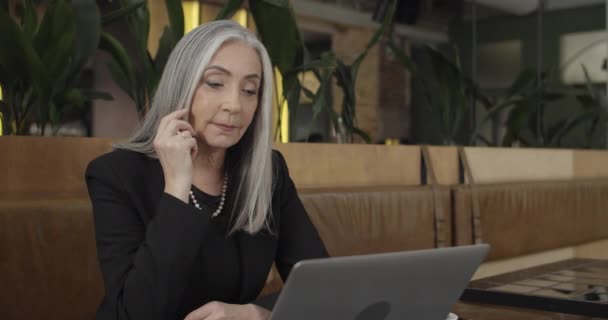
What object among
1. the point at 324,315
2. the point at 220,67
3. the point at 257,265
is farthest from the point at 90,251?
the point at 324,315

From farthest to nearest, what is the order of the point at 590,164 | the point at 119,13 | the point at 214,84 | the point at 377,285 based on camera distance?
1. the point at 590,164
2. the point at 119,13
3. the point at 214,84
4. the point at 377,285

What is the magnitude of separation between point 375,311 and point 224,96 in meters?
0.43

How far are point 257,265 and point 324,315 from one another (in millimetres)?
424

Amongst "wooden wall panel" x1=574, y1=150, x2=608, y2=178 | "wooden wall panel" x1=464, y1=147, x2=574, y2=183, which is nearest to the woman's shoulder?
"wooden wall panel" x1=464, y1=147, x2=574, y2=183

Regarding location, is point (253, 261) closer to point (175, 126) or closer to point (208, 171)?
point (208, 171)

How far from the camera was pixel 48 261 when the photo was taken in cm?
108

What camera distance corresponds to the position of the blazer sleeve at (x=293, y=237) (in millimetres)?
1162

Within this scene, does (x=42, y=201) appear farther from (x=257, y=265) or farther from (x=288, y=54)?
(x=288, y=54)

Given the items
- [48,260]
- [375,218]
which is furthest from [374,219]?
[48,260]

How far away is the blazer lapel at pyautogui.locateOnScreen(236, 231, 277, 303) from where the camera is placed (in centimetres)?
107

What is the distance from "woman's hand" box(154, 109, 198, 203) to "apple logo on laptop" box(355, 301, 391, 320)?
0.33m

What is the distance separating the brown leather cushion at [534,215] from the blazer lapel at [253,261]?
3.19ft

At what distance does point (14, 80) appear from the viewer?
127 cm

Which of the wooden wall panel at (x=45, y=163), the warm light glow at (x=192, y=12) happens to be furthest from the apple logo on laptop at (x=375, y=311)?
the warm light glow at (x=192, y=12)
